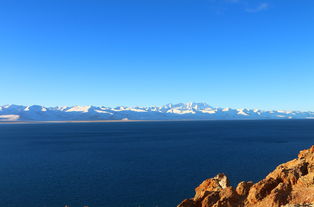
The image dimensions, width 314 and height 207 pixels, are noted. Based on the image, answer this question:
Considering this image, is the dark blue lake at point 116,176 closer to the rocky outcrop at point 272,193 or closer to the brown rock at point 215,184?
the brown rock at point 215,184

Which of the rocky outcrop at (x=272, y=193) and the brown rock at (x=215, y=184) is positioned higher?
the rocky outcrop at (x=272, y=193)

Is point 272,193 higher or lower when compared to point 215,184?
higher

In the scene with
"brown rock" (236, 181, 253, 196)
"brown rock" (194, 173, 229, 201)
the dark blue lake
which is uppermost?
"brown rock" (236, 181, 253, 196)

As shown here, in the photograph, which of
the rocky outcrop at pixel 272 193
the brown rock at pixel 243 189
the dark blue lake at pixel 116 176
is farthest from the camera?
the dark blue lake at pixel 116 176

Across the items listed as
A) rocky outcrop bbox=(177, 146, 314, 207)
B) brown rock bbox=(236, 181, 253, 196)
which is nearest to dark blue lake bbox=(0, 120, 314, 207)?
rocky outcrop bbox=(177, 146, 314, 207)

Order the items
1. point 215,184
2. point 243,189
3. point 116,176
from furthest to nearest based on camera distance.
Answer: point 116,176 < point 215,184 < point 243,189

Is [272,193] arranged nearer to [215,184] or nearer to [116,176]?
[215,184]

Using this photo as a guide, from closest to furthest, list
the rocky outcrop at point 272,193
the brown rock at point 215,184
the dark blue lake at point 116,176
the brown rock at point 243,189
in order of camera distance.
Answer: the rocky outcrop at point 272,193, the brown rock at point 243,189, the brown rock at point 215,184, the dark blue lake at point 116,176

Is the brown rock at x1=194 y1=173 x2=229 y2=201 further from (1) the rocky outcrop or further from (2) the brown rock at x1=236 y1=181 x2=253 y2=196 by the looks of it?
(2) the brown rock at x1=236 y1=181 x2=253 y2=196

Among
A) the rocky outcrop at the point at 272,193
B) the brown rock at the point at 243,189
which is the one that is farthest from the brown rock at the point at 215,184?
the brown rock at the point at 243,189

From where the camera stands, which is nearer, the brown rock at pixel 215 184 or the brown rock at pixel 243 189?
the brown rock at pixel 243 189

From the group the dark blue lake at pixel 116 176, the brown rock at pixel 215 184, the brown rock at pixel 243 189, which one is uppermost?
the brown rock at pixel 243 189

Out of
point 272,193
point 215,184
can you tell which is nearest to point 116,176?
point 215,184

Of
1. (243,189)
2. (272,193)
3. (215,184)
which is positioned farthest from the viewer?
(215,184)
